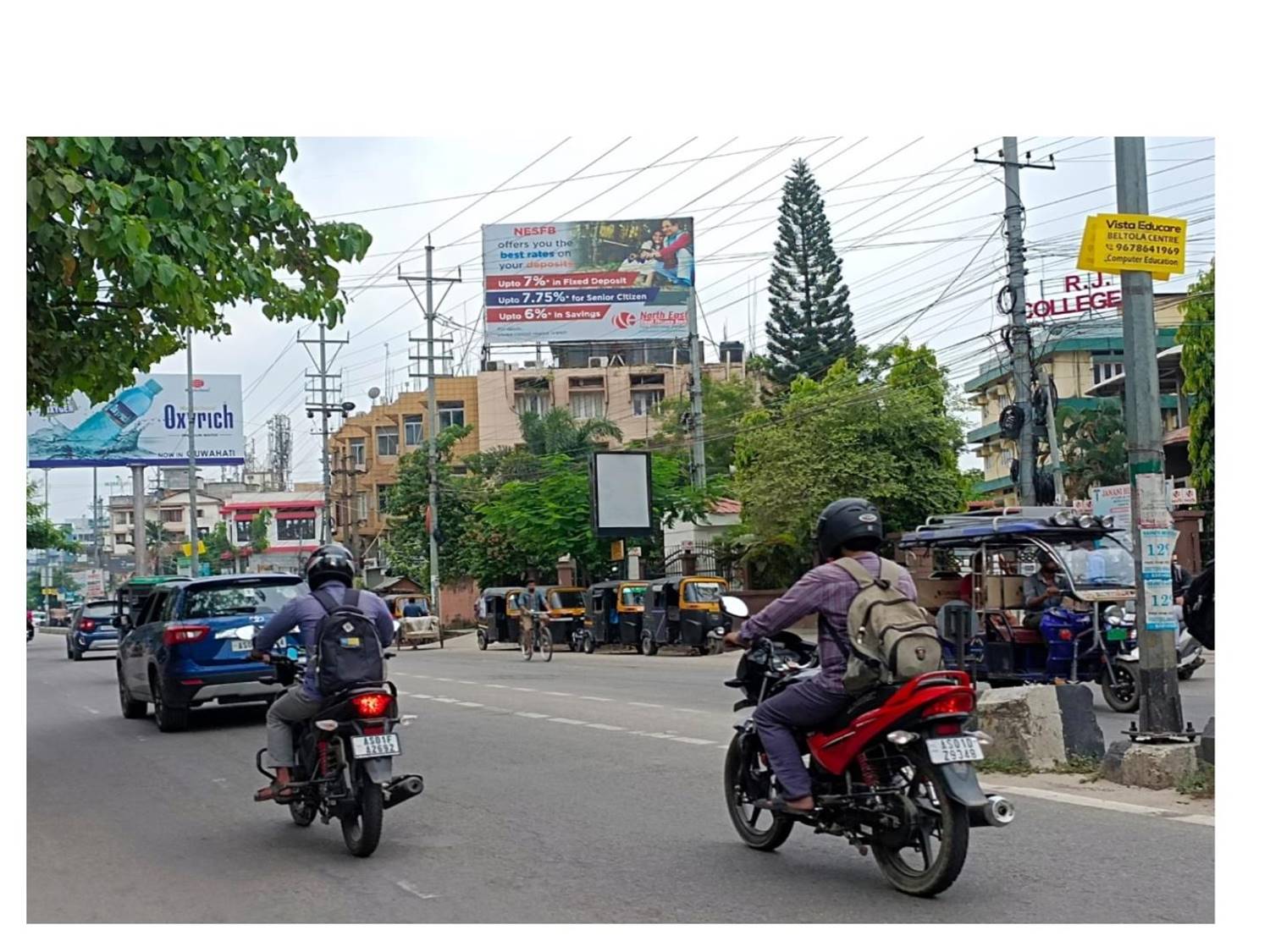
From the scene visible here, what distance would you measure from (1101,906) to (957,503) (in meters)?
34.6

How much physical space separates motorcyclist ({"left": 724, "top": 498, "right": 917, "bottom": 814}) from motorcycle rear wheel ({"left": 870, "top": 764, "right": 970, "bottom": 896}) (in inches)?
17.7

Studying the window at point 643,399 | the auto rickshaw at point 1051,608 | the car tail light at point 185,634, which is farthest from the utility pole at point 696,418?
the car tail light at point 185,634

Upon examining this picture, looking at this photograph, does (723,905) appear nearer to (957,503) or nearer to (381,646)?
(381,646)

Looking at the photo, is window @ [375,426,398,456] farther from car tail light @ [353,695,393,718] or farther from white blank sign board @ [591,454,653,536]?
car tail light @ [353,695,393,718]

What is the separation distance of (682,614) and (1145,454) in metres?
22.4

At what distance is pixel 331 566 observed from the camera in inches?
316

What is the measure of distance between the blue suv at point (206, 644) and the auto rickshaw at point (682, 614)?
1704 cm

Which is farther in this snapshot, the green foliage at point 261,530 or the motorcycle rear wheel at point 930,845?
the green foliage at point 261,530

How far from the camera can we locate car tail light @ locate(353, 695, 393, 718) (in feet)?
24.6

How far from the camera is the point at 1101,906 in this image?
20.0ft

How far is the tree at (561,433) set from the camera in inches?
2242

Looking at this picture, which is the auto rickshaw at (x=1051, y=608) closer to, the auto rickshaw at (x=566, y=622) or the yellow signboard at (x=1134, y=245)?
the yellow signboard at (x=1134, y=245)

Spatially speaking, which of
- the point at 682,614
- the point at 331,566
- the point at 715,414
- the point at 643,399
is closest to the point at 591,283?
the point at 715,414

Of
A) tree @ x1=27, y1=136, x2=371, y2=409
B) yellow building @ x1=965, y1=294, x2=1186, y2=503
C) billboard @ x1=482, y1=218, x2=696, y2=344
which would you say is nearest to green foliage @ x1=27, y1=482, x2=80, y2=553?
billboard @ x1=482, y1=218, x2=696, y2=344
